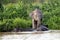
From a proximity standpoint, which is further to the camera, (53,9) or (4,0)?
(4,0)

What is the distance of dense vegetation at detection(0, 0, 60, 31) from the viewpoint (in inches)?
793

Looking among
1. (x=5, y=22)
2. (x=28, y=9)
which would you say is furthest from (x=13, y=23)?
(x=28, y=9)

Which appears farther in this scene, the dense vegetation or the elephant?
the dense vegetation

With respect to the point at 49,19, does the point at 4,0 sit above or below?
above

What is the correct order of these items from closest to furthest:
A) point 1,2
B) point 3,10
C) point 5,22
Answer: point 5,22 < point 3,10 < point 1,2

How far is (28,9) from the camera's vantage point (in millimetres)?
23766

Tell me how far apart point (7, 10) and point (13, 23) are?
3.30 metres

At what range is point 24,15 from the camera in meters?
22.8

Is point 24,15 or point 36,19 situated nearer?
point 36,19

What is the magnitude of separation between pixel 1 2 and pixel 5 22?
5147 millimetres

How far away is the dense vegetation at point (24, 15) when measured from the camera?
20.1 m

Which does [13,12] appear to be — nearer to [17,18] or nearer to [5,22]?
[17,18]

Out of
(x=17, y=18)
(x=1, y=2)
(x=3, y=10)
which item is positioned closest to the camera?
(x=17, y=18)

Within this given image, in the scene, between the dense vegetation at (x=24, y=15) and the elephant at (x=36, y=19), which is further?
the dense vegetation at (x=24, y=15)
